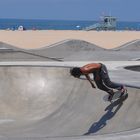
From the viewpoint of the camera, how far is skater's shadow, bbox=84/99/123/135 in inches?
425

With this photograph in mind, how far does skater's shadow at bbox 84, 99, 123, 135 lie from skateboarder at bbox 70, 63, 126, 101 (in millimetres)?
228

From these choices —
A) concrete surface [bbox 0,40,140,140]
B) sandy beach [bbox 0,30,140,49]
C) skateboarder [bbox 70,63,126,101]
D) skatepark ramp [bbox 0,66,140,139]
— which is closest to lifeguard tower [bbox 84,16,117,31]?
sandy beach [bbox 0,30,140,49]

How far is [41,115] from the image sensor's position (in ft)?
44.1

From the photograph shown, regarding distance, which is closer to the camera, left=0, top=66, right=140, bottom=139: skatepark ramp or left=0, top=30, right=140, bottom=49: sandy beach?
left=0, top=66, right=140, bottom=139: skatepark ramp

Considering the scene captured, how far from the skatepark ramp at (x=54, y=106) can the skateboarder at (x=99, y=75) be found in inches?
12.8

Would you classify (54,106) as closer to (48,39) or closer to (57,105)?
(57,105)

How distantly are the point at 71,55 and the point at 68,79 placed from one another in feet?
46.0

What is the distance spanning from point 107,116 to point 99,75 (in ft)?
2.93

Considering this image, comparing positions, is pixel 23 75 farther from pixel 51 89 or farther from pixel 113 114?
pixel 113 114

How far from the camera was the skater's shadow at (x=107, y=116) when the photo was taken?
425 inches

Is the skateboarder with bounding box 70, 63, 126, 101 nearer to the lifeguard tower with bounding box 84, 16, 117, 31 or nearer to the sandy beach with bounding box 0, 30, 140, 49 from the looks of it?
the sandy beach with bounding box 0, 30, 140, 49

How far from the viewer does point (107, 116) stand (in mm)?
11086

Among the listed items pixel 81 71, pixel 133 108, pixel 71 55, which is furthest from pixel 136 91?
pixel 71 55

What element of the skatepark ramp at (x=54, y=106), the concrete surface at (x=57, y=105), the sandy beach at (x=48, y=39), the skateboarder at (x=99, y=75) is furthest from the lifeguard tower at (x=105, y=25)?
the skateboarder at (x=99, y=75)
